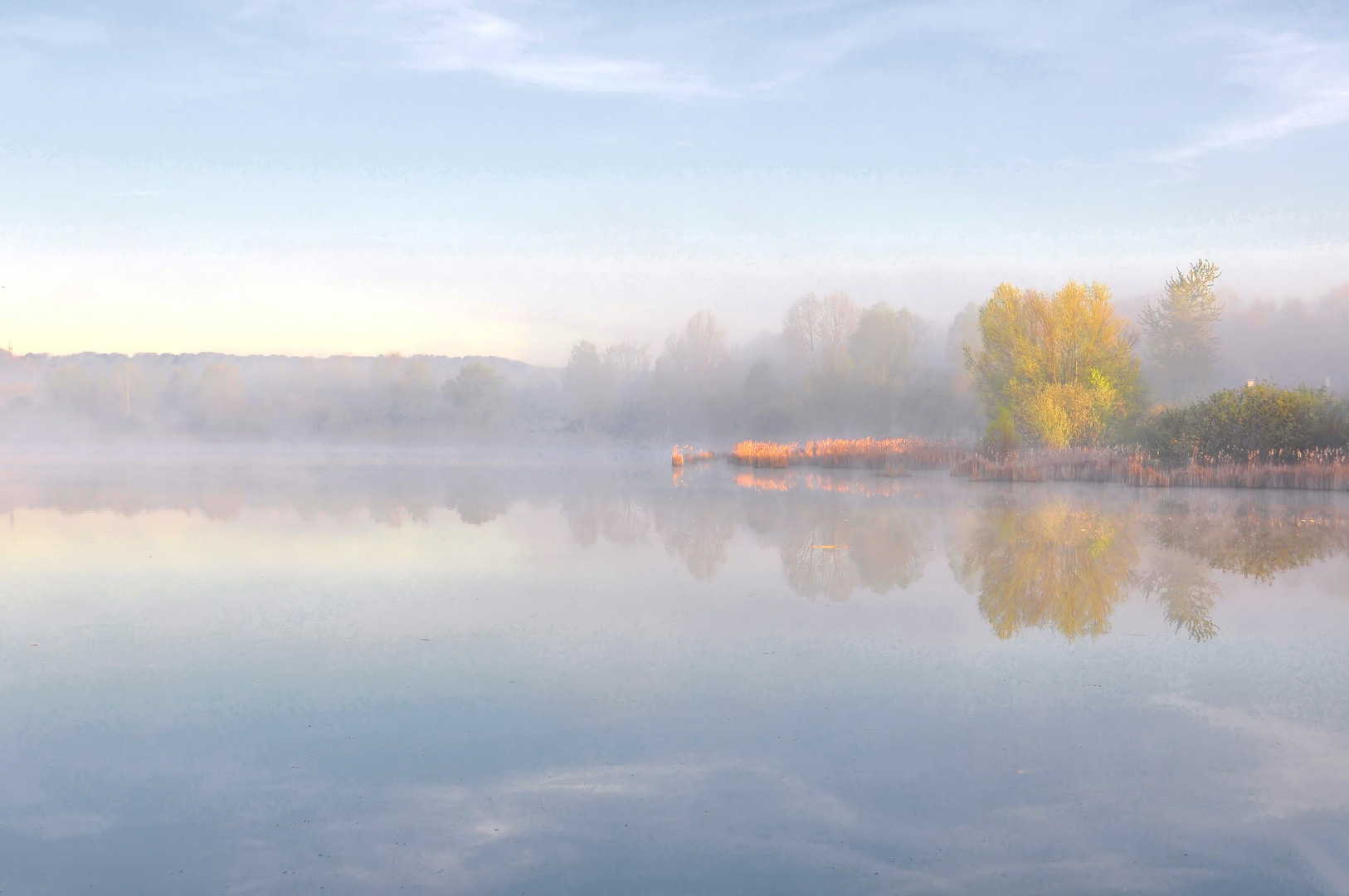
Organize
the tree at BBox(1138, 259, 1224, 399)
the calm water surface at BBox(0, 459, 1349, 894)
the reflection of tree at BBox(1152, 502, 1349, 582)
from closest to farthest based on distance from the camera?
the calm water surface at BBox(0, 459, 1349, 894) < the reflection of tree at BBox(1152, 502, 1349, 582) < the tree at BBox(1138, 259, 1224, 399)

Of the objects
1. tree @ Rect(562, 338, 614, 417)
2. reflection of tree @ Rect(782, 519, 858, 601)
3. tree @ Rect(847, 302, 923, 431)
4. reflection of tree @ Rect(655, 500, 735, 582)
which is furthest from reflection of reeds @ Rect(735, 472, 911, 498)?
tree @ Rect(562, 338, 614, 417)

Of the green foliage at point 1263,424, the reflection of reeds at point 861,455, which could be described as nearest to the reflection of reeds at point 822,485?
the reflection of reeds at point 861,455

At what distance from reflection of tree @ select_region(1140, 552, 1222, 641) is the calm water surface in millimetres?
54

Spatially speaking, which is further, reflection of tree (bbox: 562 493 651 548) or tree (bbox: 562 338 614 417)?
tree (bbox: 562 338 614 417)

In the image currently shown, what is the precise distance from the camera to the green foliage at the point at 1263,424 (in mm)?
25375

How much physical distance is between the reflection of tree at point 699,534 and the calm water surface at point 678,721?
0.24 meters

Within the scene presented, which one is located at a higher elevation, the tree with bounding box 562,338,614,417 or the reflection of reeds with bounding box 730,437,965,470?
the tree with bounding box 562,338,614,417

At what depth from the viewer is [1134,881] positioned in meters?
3.48

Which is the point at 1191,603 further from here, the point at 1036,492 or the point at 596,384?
the point at 596,384

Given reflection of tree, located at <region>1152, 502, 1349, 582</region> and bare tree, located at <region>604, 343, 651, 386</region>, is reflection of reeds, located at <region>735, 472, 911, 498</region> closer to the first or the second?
reflection of tree, located at <region>1152, 502, 1349, 582</region>

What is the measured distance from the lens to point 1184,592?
915 centimetres

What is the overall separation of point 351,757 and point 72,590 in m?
6.66

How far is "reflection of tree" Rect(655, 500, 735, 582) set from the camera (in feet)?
36.6

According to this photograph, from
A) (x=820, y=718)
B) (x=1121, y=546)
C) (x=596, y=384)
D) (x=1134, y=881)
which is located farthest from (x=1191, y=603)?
(x=596, y=384)
